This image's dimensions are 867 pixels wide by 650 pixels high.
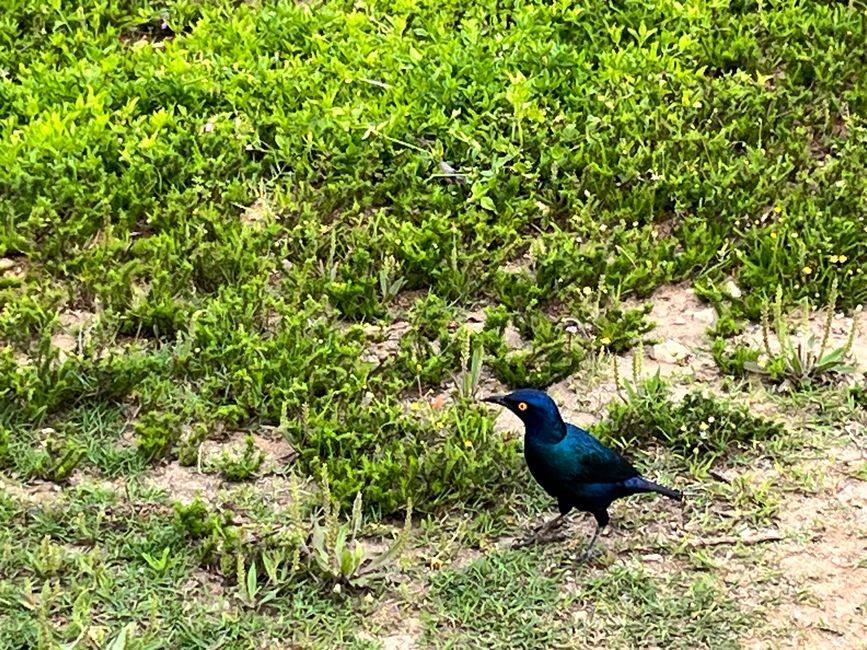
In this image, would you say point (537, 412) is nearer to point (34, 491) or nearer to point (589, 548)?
point (589, 548)

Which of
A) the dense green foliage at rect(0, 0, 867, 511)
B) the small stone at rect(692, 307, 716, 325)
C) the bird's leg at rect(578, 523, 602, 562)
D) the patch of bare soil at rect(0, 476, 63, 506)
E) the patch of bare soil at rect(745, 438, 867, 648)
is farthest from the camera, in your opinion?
the small stone at rect(692, 307, 716, 325)

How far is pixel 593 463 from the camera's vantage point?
4324mm

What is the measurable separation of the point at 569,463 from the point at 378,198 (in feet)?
7.85

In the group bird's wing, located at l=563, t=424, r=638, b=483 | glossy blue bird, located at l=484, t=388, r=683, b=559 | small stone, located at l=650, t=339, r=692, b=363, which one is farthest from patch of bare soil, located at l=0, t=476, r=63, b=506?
small stone, located at l=650, t=339, r=692, b=363

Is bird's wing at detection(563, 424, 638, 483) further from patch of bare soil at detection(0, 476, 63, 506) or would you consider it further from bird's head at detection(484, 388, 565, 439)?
patch of bare soil at detection(0, 476, 63, 506)

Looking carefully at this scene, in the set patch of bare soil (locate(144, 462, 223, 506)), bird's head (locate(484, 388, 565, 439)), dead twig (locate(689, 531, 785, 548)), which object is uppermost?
bird's head (locate(484, 388, 565, 439))

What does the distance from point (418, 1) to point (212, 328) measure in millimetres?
3196

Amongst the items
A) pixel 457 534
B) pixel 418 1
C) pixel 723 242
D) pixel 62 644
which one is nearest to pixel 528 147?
pixel 723 242

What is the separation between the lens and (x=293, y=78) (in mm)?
7055

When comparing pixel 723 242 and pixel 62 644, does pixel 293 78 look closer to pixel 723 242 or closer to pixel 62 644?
pixel 723 242

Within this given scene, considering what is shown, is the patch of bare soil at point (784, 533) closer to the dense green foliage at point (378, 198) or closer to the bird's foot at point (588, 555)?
the bird's foot at point (588, 555)

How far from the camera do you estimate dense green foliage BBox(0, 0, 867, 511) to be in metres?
5.06

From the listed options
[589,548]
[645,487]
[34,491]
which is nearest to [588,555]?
[589,548]

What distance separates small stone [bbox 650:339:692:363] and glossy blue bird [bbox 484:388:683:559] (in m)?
1.11
